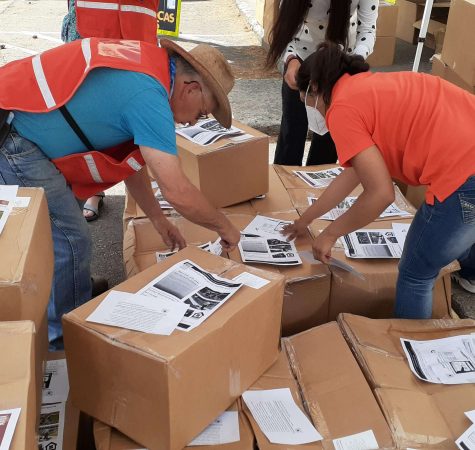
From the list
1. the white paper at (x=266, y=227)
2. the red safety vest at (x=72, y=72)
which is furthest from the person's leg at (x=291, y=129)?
the red safety vest at (x=72, y=72)

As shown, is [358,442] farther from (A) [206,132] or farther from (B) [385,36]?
(B) [385,36]

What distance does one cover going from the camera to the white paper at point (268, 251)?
190 cm

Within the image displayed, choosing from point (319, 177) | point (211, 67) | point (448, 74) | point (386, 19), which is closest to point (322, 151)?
point (319, 177)

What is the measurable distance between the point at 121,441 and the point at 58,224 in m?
0.73

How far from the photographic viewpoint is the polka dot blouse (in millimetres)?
2432

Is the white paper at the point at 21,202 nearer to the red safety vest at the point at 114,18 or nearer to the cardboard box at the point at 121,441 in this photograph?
the cardboard box at the point at 121,441

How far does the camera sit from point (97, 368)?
50.0 inches

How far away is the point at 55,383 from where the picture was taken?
1516 mm

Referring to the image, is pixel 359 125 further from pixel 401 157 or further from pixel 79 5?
pixel 79 5

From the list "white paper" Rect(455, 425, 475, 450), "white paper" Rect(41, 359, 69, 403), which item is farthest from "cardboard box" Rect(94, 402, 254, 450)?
"white paper" Rect(455, 425, 475, 450)

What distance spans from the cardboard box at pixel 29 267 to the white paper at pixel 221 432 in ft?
1.24

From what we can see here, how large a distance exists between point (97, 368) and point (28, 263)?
294mm

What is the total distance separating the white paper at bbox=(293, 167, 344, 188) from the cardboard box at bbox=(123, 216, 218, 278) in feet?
1.87

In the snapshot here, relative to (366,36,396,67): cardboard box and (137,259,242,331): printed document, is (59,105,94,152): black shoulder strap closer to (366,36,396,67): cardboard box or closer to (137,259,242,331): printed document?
(137,259,242,331): printed document
